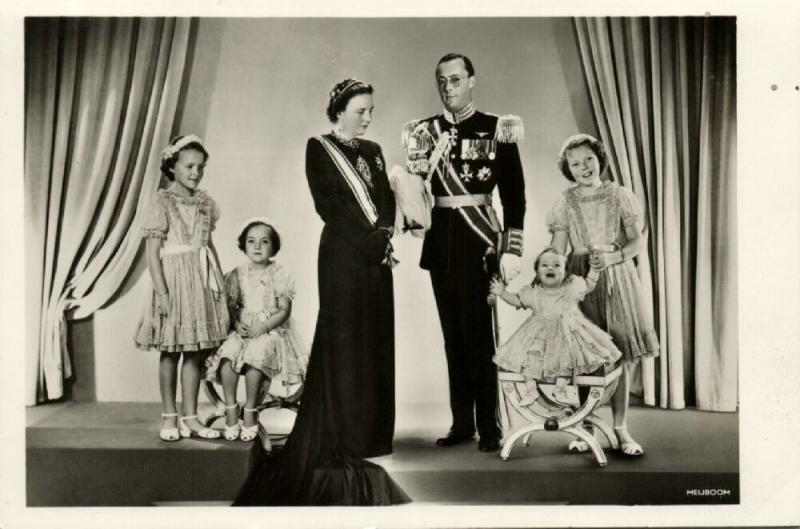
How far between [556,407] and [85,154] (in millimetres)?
1950

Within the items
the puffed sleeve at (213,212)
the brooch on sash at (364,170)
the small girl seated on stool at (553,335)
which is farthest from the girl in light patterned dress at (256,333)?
the small girl seated on stool at (553,335)

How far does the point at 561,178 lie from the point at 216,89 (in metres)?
1.31

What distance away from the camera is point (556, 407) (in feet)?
10.5

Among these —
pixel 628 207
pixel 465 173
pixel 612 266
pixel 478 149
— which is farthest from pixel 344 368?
pixel 628 207

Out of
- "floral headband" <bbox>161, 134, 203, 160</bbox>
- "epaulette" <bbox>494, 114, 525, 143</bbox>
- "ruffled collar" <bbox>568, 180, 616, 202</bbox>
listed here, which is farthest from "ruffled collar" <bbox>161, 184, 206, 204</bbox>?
"ruffled collar" <bbox>568, 180, 616, 202</bbox>

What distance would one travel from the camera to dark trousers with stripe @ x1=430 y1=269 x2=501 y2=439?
10.6 ft

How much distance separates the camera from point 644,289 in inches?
129

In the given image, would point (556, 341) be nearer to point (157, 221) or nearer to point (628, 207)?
point (628, 207)

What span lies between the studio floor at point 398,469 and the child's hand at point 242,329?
302 mm

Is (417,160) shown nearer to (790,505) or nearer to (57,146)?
(57,146)

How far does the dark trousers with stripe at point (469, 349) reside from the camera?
3.22 meters

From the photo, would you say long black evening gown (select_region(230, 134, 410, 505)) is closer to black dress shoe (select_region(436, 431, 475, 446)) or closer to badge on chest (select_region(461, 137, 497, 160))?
black dress shoe (select_region(436, 431, 475, 446))

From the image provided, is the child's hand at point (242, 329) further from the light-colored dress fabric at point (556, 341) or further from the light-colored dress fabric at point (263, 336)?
the light-colored dress fabric at point (556, 341)
